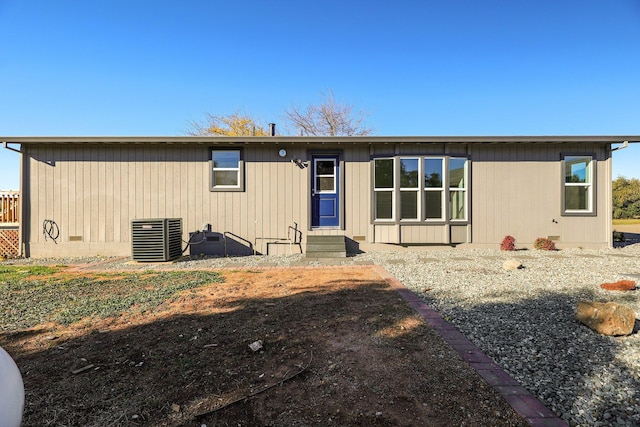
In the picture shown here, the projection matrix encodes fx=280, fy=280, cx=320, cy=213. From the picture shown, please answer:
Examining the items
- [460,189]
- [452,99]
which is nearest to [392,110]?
[452,99]

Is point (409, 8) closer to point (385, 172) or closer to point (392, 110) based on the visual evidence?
point (385, 172)

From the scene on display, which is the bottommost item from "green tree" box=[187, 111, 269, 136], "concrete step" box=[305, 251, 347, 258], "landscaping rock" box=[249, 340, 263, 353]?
"landscaping rock" box=[249, 340, 263, 353]

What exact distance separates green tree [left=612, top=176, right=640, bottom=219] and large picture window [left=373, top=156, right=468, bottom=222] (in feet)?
96.2

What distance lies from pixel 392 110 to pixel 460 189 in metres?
11.2

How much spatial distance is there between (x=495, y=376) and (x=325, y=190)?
6.87m

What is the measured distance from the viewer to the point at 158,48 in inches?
408

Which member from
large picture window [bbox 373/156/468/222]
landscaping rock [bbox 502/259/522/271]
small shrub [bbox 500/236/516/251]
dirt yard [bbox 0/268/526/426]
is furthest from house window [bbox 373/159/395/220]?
dirt yard [bbox 0/268/526/426]

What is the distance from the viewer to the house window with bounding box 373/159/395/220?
8.45 m

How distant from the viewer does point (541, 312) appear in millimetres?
3369

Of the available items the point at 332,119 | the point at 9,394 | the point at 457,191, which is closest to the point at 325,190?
the point at 457,191

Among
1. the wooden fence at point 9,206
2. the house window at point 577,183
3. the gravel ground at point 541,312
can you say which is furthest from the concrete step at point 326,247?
the wooden fence at point 9,206

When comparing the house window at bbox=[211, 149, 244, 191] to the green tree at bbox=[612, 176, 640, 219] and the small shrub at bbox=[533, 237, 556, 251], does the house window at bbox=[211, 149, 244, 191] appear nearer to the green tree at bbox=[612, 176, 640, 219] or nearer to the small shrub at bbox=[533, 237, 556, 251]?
the small shrub at bbox=[533, 237, 556, 251]

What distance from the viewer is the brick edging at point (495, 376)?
1.61 meters

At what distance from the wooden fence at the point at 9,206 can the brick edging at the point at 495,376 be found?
37.0 feet
